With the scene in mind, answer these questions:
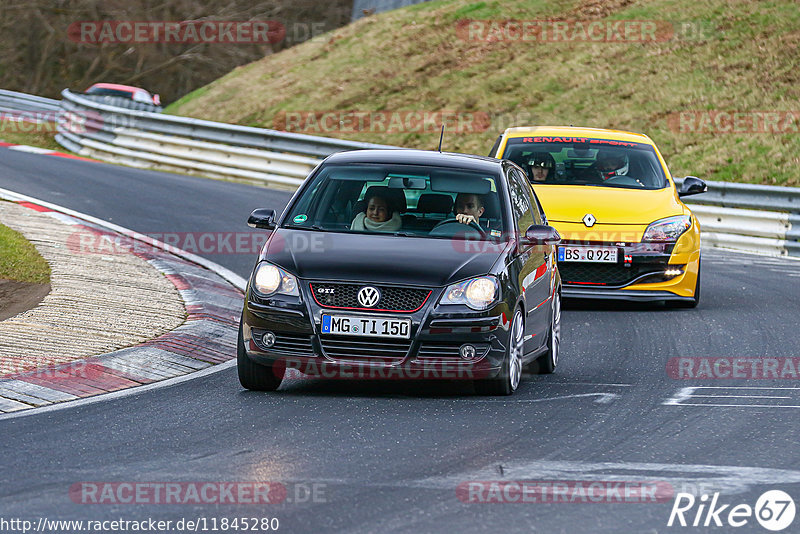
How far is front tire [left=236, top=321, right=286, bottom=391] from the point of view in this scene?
333 inches

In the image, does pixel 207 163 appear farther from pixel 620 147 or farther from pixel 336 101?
pixel 620 147

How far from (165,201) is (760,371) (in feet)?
38.9

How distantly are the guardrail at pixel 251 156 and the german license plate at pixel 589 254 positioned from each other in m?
7.12

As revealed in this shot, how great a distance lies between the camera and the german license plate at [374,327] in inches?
320

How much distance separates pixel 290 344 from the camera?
825 centimetres

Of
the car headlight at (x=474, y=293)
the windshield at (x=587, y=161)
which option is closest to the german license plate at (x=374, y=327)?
the car headlight at (x=474, y=293)

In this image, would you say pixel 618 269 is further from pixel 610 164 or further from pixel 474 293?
pixel 474 293

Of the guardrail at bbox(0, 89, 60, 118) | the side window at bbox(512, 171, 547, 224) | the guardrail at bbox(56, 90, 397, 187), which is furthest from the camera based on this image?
the guardrail at bbox(0, 89, 60, 118)

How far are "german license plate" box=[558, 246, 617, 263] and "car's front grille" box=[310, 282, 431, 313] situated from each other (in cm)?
480
